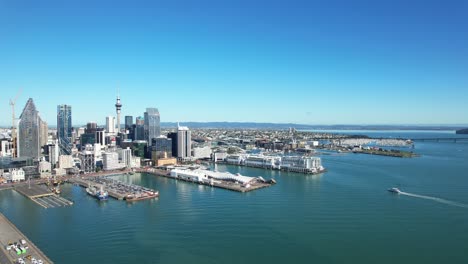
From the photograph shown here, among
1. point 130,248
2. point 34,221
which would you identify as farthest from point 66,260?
point 34,221

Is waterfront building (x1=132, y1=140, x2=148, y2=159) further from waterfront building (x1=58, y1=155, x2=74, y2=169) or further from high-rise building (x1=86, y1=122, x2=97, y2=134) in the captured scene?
high-rise building (x1=86, y1=122, x2=97, y2=134)

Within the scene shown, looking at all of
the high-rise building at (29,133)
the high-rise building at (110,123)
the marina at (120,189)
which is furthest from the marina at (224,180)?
the high-rise building at (110,123)

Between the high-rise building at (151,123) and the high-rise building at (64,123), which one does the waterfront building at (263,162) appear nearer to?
Result: the high-rise building at (151,123)

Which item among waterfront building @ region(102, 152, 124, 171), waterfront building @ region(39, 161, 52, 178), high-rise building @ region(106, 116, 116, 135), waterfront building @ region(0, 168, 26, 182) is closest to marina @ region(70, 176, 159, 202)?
waterfront building @ region(39, 161, 52, 178)

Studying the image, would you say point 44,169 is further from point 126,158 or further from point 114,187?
point 114,187

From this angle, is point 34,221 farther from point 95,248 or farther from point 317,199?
point 317,199

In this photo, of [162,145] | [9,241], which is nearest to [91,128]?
[162,145]

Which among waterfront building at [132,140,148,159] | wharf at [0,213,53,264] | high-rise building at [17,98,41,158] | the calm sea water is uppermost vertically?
high-rise building at [17,98,41,158]
